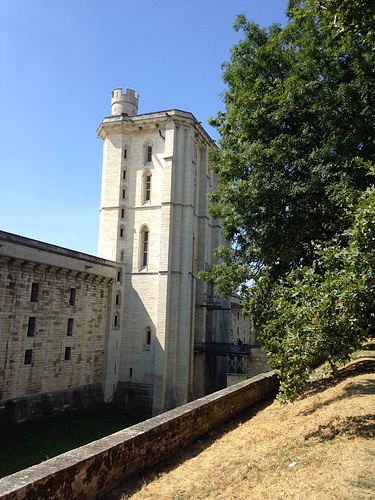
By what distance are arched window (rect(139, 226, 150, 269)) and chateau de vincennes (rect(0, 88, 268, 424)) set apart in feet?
0.24

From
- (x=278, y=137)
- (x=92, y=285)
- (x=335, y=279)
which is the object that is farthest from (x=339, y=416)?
(x=92, y=285)

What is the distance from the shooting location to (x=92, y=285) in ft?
84.9

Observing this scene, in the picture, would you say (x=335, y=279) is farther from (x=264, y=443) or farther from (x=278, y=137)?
(x=278, y=137)

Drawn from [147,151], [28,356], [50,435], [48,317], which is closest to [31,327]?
[48,317]

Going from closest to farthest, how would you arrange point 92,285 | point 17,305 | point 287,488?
point 287,488 → point 17,305 → point 92,285

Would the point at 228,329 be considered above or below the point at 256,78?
below

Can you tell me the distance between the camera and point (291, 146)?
1227 cm

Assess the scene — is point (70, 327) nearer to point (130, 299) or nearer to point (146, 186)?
point (130, 299)

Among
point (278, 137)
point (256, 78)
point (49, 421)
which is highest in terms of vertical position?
point (256, 78)

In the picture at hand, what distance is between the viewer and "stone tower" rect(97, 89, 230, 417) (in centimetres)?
2695

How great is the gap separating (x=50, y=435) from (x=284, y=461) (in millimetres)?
16880

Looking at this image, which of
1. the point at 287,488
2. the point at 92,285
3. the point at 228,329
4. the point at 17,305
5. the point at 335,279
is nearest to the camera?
the point at 287,488

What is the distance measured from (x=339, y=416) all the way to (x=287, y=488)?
10.3 ft

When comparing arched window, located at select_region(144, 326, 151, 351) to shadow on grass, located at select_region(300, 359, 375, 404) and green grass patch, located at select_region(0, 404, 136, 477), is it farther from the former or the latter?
shadow on grass, located at select_region(300, 359, 375, 404)
